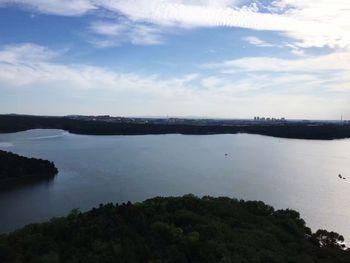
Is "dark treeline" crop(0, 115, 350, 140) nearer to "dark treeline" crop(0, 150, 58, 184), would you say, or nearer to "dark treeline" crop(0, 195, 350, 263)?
"dark treeline" crop(0, 150, 58, 184)

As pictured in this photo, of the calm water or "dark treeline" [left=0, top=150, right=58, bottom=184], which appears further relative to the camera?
"dark treeline" [left=0, top=150, right=58, bottom=184]

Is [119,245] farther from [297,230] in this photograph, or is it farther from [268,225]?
[297,230]

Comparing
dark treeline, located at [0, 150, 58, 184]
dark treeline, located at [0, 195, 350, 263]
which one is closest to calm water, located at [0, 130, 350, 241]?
dark treeline, located at [0, 150, 58, 184]

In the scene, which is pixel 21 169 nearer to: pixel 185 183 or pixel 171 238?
pixel 185 183

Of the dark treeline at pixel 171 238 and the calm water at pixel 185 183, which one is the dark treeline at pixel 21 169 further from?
the dark treeline at pixel 171 238

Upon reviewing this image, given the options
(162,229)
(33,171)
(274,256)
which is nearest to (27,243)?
(162,229)

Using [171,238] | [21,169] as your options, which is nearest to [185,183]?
[21,169]
